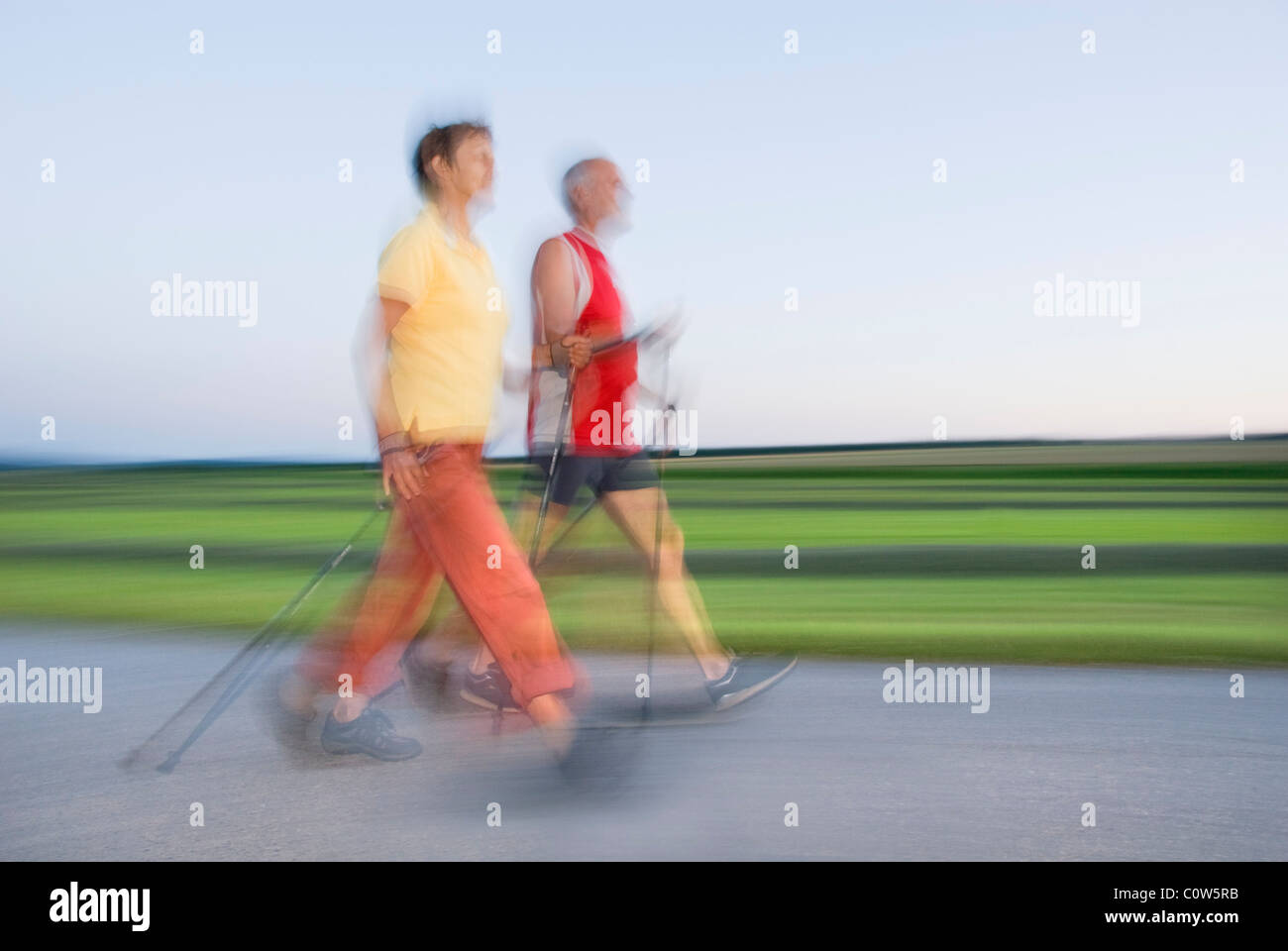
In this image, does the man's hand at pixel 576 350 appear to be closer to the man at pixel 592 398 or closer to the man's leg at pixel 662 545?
the man at pixel 592 398

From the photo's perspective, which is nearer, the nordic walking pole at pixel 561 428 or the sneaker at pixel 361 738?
the sneaker at pixel 361 738

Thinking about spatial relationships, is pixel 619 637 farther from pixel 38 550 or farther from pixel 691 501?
pixel 691 501

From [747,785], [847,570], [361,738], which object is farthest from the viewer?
[847,570]

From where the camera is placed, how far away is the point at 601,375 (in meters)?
5.70

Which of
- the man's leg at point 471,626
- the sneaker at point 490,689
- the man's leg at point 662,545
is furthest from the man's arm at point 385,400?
the sneaker at point 490,689

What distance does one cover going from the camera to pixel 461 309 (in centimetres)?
474

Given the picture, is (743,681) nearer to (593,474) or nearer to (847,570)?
(593,474)

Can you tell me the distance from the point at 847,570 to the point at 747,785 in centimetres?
871

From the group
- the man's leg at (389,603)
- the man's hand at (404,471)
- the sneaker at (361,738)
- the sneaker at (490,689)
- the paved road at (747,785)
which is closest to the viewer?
the paved road at (747,785)

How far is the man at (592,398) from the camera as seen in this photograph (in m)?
5.60

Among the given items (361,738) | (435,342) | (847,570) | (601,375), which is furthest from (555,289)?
(847,570)

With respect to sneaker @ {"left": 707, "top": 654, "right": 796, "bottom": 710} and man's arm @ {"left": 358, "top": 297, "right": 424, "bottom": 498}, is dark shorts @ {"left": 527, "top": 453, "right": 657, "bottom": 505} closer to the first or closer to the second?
sneaker @ {"left": 707, "top": 654, "right": 796, "bottom": 710}

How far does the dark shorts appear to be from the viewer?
577cm
